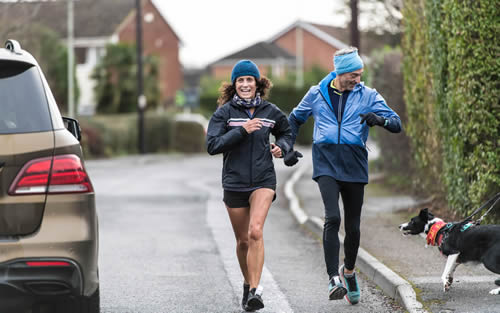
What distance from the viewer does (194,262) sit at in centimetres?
846

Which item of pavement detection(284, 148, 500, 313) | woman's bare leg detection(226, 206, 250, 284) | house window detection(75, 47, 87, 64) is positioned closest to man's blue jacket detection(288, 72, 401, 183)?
woman's bare leg detection(226, 206, 250, 284)

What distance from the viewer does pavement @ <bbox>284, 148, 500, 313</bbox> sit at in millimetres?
6184

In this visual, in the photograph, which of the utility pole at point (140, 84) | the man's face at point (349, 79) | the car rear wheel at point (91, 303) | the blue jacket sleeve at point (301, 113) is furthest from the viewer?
the utility pole at point (140, 84)

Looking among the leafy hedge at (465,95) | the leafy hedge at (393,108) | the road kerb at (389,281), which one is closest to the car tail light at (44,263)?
the road kerb at (389,281)

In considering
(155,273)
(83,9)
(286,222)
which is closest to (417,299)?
(155,273)

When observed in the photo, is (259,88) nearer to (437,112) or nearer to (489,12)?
(489,12)

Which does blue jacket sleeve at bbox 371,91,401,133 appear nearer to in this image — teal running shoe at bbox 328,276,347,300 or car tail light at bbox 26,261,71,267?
teal running shoe at bbox 328,276,347,300

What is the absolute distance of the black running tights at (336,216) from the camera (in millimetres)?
6293

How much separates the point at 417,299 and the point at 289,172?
55.4 ft

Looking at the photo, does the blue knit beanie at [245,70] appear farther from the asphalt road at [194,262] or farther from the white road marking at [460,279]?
the white road marking at [460,279]

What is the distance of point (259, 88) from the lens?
6238 mm

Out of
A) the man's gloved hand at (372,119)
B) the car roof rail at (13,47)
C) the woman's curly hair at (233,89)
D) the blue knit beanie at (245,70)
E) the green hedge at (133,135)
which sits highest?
the car roof rail at (13,47)

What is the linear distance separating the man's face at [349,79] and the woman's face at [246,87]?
685mm

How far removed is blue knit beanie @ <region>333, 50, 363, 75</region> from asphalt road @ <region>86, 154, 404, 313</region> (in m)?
1.81
